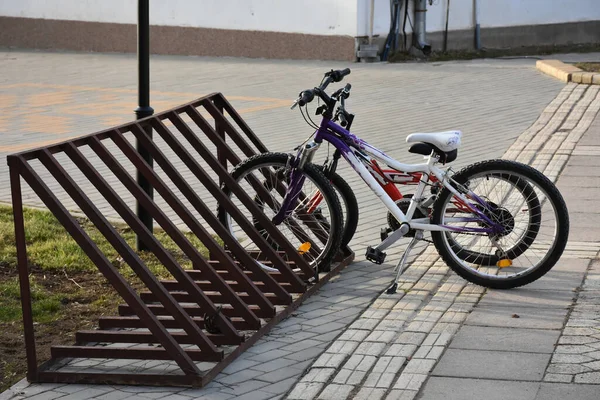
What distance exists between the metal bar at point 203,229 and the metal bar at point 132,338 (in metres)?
0.43

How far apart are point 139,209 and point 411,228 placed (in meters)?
1.94

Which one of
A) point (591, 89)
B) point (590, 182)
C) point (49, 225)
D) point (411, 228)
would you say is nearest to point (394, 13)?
point (591, 89)

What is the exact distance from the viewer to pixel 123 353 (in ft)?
16.6

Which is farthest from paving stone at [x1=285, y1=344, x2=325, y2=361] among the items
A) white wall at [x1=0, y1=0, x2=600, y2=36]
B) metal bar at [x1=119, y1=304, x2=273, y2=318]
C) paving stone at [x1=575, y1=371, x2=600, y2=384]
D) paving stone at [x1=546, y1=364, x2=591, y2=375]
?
white wall at [x1=0, y1=0, x2=600, y2=36]

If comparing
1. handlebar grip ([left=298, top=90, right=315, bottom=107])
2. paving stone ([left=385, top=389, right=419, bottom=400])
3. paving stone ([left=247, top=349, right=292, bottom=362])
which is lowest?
paving stone ([left=247, top=349, right=292, bottom=362])

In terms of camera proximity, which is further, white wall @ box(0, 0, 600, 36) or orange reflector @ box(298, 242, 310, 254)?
white wall @ box(0, 0, 600, 36)

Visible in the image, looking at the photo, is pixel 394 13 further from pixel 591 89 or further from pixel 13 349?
pixel 13 349

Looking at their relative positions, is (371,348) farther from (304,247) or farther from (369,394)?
(304,247)

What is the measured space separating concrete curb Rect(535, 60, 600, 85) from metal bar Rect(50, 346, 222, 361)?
34.4 ft

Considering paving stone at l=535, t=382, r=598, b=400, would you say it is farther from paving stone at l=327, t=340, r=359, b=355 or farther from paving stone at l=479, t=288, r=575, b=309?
paving stone at l=479, t=288, r=575, b=309

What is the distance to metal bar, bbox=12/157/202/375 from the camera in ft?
15.7

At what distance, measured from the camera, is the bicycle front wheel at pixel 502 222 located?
598 cm

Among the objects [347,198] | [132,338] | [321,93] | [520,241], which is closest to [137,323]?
[132,338]

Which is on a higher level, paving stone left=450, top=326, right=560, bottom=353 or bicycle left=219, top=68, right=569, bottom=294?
bicycle left=219, top=68, right=569, bottom=294
